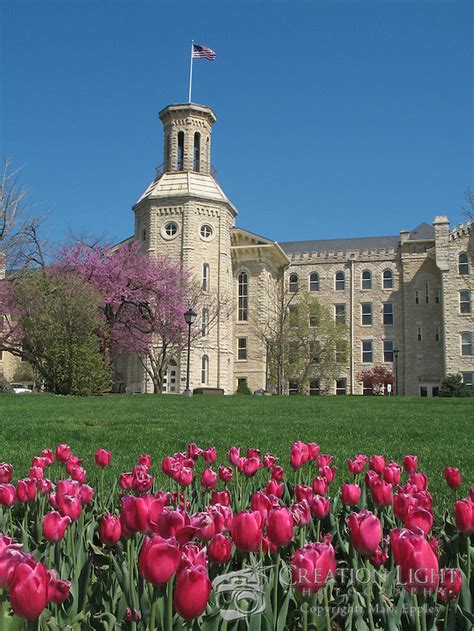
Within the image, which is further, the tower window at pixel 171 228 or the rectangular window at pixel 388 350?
the rectangular window at pixel 388 350

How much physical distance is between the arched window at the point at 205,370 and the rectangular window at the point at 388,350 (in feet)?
55.7

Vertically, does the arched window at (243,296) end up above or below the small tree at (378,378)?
above

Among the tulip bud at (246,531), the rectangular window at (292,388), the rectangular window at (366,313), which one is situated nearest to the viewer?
the tulip bud at (246,531)

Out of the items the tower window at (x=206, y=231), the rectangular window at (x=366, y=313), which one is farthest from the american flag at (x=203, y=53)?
the rectangular window at (x=366, y=313)

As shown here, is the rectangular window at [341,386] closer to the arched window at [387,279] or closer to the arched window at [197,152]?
the arched window at [387,279]

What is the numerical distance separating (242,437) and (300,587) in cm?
786

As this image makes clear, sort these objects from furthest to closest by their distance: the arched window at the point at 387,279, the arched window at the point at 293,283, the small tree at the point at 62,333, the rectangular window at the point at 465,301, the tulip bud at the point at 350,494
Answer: the arched window at the point at 293,283 → the arched window at the point at 387,279 → the rectangular window at the point at 465,301 → the small tree at the point at 62,333 → the tulip bud at the point at 350,494

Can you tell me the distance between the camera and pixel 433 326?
50.7m

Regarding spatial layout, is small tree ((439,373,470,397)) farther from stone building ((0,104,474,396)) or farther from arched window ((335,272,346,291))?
arched window ((335,272,346,291))

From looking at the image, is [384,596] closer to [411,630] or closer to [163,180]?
[411,630]

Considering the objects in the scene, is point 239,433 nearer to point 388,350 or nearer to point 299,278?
point 388,350

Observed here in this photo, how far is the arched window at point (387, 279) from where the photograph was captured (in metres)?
52.9

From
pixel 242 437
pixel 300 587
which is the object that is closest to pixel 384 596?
pixel 300 587

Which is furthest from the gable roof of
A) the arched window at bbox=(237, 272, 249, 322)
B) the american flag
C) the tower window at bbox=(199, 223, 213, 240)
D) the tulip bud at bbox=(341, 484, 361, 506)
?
the tulip bud at bbox=(341, 484, 361, 506)
